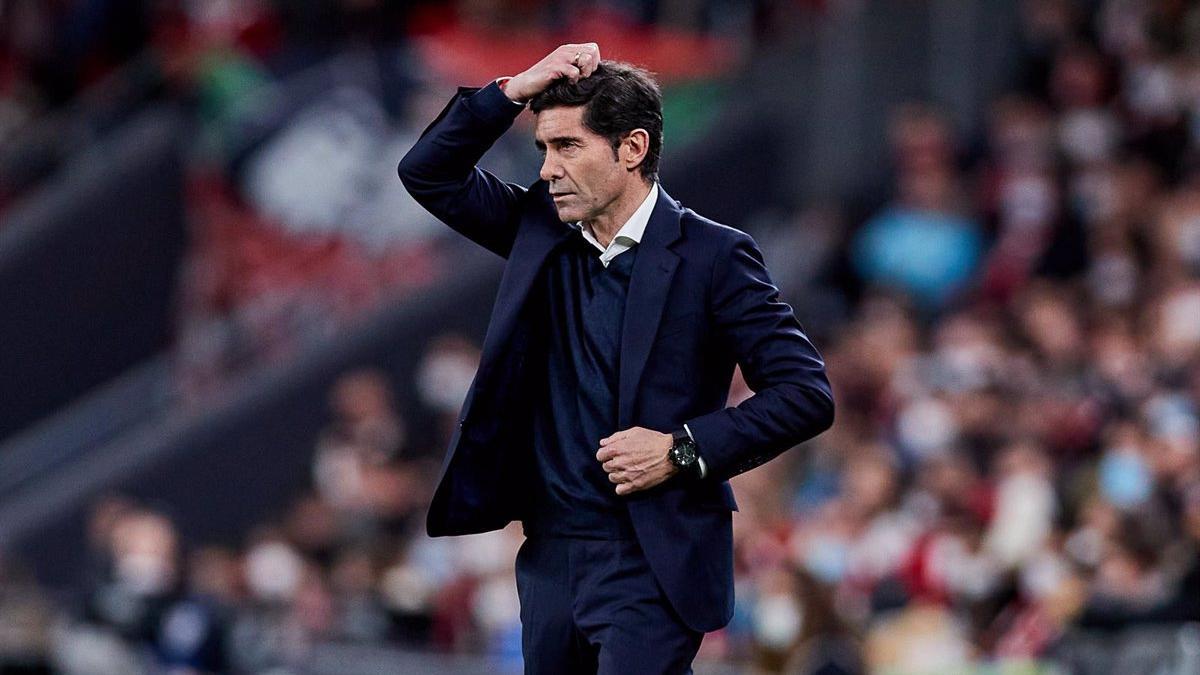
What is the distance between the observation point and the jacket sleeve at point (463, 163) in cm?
522

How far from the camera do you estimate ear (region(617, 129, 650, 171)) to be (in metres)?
5.17

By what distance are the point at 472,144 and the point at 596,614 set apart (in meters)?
1.15

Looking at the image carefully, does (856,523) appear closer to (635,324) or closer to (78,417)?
(635,324)

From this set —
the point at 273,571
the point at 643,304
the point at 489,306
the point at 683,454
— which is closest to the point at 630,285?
the point at 643,304

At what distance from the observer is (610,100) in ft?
16.8

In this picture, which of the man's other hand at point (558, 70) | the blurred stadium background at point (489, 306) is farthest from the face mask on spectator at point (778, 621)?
the man's other hand at point (558, 70)

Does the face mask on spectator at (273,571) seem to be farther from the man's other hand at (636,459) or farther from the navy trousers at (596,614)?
the man's other hand at (636,459)

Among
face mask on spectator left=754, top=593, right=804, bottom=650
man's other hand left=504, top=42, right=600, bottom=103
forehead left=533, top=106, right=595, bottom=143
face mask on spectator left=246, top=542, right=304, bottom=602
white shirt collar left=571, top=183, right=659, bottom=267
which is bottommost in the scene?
face mask on spectator left=754, top=593, right=804, bottom=650

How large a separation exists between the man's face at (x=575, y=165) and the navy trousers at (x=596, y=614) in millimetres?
799

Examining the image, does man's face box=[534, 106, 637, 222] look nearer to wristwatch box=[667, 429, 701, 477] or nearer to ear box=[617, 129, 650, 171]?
ear box=[617, 129, 650, 171]

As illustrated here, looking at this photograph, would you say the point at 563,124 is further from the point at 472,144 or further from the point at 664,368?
the point at 664,368

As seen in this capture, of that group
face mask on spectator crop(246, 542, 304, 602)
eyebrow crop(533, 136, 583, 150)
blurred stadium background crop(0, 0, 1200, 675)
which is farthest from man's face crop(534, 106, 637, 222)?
face mask on spectator crop(246, 542, 304, 602)

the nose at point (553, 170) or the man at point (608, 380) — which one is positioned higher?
the nose at point (553, 170)

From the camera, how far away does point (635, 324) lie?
5.14 meters
